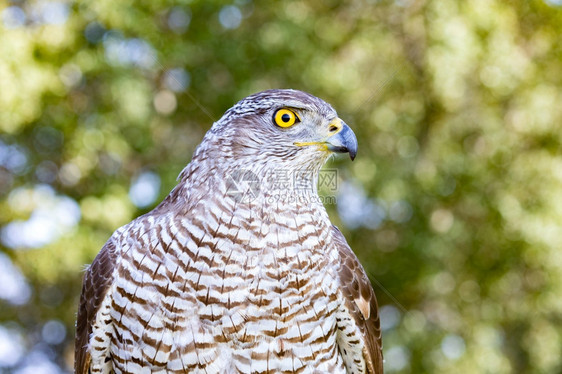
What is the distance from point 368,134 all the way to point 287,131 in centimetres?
694

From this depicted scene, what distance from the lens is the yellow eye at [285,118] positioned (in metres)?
2.84

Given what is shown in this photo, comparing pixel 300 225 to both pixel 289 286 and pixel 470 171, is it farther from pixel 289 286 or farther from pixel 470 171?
pixel 470 171

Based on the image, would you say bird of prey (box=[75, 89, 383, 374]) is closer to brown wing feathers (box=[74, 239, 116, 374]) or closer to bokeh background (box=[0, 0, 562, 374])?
brown wing feathers (box=[74, 239, 116, 374])

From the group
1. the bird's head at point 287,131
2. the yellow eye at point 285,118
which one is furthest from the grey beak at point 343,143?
the yellow eye at point 285,118

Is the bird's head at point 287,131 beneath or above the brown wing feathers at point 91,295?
above

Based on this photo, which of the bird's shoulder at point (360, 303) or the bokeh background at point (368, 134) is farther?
the bokeh background at point (368, 134)

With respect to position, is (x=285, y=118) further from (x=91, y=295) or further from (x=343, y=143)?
(x=91, y=295)

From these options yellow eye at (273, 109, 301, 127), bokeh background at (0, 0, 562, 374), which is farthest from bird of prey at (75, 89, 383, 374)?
bokeh background at (0, 0, 562, 374)

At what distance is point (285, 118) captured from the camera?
2.85m

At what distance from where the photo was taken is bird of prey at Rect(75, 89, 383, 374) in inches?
95.9

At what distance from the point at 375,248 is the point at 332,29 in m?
3.41

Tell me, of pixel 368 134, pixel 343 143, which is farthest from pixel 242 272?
pixel 368 134

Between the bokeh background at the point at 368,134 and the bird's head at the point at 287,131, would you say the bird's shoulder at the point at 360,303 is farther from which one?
the bokeh background at the point at 368,134

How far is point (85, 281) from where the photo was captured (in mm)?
2883
